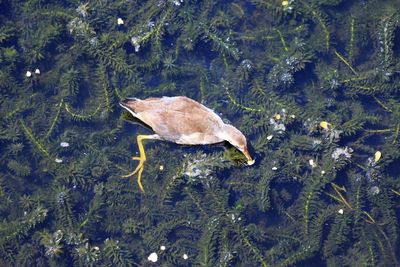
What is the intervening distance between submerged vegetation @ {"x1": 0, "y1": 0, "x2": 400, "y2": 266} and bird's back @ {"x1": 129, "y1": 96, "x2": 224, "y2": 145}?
34 cm

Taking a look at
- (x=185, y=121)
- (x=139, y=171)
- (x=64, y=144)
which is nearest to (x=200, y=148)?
(x=185, y=121)

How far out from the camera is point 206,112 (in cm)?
521

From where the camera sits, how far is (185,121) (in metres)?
5.09

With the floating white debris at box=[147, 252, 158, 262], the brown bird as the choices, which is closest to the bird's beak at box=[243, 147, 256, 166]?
the brown bird

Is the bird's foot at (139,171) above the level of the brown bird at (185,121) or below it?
below

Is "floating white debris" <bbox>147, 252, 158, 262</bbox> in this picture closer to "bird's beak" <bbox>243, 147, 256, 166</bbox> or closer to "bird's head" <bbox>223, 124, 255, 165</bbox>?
"bird's beak" <bbox>243, 147, 256, 166</bbox>

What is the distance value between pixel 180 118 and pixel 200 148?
0.78 metres

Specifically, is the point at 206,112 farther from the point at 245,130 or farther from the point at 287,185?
the point at 287,185

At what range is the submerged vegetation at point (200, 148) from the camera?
548 centimetres

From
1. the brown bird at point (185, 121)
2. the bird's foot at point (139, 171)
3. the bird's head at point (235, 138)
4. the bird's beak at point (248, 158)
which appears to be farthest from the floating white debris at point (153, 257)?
the bird's head at point (235, 138)

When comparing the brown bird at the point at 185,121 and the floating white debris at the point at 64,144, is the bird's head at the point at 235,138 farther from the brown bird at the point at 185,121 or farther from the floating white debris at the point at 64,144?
the floating white debris at the point at 64,144

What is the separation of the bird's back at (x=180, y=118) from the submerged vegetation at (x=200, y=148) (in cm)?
34

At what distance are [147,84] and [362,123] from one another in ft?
9.65

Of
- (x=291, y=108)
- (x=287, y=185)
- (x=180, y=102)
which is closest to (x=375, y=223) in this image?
(x=287, y=185)
